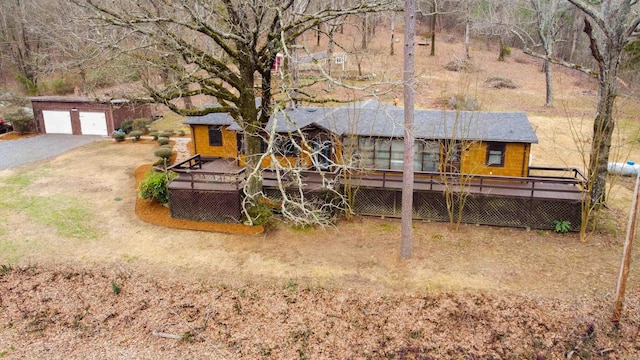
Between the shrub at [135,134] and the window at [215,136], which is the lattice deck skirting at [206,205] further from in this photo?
the shrub at [135,134]

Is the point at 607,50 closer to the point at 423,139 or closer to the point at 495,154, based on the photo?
the point at 495,154

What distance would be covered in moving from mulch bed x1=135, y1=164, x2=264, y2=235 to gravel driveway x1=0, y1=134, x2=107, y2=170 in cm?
1053

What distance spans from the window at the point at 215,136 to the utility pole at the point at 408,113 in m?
10.9

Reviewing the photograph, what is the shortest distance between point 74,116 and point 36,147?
13.7 ft

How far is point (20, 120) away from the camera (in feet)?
95.6

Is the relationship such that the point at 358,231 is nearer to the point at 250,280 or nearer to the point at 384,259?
the point at 384,259

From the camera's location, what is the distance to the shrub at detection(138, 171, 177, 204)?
631 inches

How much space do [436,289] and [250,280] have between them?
4.95m

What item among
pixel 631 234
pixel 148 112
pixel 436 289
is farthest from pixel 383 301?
pixel 148 112

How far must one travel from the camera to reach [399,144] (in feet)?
58.1

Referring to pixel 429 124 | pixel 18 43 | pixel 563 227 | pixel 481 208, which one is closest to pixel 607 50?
pixel 563 227

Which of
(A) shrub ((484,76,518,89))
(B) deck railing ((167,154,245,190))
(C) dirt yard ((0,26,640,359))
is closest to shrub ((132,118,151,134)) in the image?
(C) dirt yard ((0,26,640,359))

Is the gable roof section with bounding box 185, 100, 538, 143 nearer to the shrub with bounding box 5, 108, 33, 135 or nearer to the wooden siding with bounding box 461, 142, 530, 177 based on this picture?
the wooden siding with bounding box 461, 142, 530, 177

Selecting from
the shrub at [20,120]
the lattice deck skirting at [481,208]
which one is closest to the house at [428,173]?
the lattice deck skirting at [481,208]
